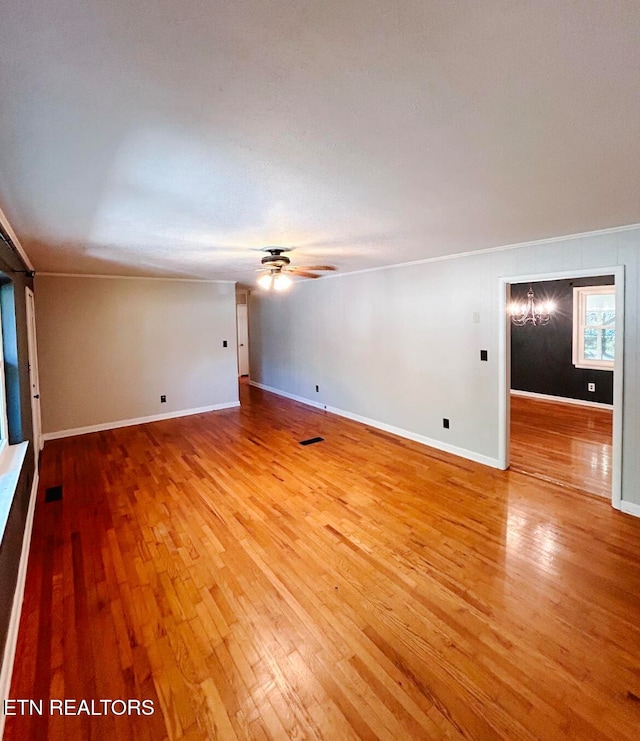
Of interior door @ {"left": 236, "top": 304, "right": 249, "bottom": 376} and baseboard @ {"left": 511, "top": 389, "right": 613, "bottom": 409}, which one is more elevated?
interior door @ {"left": 236, "top": 304, "right": 249, "bottom": 376}

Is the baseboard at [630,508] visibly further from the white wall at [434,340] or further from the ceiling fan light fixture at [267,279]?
the ceiling fan light fixture at [267,279]

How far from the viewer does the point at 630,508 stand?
2980mm

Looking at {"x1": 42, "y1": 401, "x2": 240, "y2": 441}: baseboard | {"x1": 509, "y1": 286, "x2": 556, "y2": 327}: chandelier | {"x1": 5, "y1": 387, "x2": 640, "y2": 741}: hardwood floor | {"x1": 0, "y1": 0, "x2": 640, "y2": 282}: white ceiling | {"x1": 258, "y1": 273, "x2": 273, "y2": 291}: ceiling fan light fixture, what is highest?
{"x1": 0, "y1": 0, "x2": 640, "y2": 282}: white ceiling

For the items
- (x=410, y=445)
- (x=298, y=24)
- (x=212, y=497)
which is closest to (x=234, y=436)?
(x=212, y=497)

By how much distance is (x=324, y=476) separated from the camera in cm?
381

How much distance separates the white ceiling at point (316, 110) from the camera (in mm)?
871

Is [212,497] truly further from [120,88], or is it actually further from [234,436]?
[120,88]

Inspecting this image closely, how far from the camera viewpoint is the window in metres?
6.03

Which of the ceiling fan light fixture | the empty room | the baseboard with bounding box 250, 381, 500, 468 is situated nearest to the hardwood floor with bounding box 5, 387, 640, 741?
the empty room

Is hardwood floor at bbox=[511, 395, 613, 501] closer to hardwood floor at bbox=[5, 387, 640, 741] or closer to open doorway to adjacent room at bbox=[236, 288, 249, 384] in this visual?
hardwood floor at bbox=[5, 387, 640, 741]

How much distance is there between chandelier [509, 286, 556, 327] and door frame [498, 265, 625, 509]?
3274mm

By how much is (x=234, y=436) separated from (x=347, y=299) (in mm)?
2688

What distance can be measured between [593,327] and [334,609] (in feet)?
21.3

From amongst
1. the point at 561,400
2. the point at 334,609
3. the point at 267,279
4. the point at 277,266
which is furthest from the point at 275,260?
the point at 561,400
